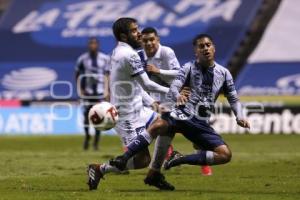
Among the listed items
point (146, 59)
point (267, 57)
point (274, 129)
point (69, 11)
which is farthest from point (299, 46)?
point (146, 59)

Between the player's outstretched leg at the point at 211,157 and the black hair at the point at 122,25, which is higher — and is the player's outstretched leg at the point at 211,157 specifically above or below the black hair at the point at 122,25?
below

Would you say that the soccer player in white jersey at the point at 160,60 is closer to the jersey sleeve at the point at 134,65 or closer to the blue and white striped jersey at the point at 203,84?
the jersey sleeve at the point at 134,65

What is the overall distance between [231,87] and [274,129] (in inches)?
585

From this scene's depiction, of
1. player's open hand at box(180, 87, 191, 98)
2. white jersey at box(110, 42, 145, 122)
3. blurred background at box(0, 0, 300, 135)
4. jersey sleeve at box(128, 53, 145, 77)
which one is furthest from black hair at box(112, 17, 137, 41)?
blurred background at box(0, 0, 300, 135)

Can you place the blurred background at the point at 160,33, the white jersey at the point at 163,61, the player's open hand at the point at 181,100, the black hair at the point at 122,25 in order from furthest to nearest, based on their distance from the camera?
1. the blurred background at the point at 160,33
2. the white jersey at the point at 163,61
3. the black hair at the point at 122,25
4. the player's open hand at the point at 181,100

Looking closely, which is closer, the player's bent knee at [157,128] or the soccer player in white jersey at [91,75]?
the player's bent knee at [157,128]

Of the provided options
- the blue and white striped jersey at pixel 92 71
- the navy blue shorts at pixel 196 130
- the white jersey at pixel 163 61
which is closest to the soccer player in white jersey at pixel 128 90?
the navy blue shorts at pixel 196 130

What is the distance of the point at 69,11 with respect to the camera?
34750 mm

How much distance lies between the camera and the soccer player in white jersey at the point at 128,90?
34.9 ft

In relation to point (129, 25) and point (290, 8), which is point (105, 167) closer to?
point (129, 25)

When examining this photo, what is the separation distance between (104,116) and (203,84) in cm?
132

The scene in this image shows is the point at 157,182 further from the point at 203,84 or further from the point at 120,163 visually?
the point at 203,84

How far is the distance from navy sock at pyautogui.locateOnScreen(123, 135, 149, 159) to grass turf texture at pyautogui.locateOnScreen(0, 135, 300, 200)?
48 centimetres

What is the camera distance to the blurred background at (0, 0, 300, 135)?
102ft
